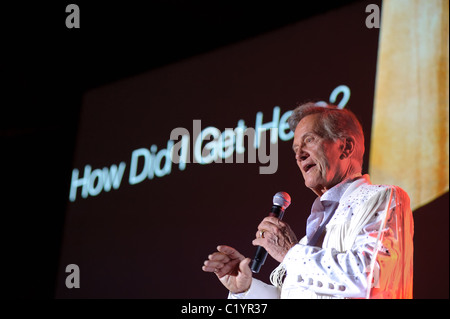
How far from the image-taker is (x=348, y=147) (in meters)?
2.21

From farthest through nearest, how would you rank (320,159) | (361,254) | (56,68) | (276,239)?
1. (56,68)
2. (320,159)
3. (276,239)
4. (361,254)

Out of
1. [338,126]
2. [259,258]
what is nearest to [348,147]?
[338,126]

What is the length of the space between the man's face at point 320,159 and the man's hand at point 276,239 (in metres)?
0.31

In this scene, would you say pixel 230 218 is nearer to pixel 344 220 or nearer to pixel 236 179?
pixel 236 179

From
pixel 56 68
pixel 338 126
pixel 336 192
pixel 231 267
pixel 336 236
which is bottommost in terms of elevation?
pixel 231 267

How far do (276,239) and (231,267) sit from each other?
238 mm

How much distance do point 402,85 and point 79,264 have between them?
2617 millimetres

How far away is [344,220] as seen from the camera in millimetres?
1956

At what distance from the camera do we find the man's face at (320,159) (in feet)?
7.15

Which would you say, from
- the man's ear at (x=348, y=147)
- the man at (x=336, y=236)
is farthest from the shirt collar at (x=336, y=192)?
the man's ear at (x=348, y=147)

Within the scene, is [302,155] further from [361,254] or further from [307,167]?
[361,254]
